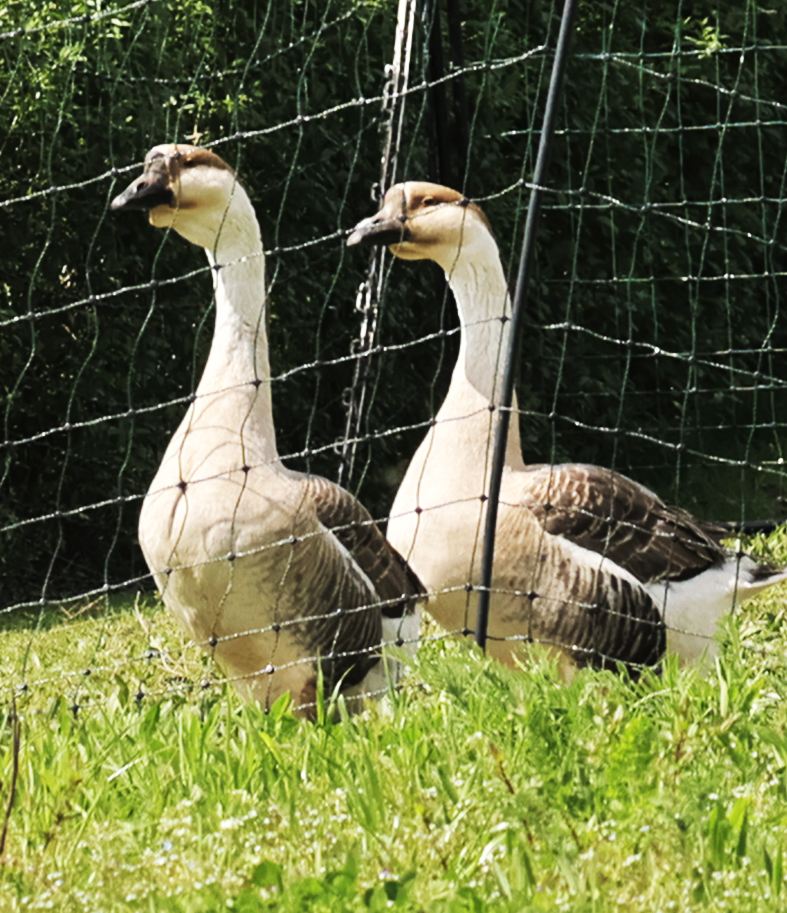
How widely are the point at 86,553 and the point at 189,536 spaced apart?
425 centimetres

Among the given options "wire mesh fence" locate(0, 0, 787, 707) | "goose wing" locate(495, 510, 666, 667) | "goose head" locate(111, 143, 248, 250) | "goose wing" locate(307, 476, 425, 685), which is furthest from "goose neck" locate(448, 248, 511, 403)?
"wire mesh fence" locate(0, 0, 787, 707)

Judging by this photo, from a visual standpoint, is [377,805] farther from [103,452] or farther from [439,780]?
[103,452]

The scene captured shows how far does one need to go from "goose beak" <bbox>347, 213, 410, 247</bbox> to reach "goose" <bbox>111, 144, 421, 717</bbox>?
0.32m

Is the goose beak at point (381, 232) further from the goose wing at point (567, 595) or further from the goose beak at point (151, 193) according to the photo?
the goose wing at point (567, 595)

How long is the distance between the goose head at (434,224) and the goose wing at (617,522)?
2.41 feet

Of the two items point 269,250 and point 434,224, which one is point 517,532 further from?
point 269,250

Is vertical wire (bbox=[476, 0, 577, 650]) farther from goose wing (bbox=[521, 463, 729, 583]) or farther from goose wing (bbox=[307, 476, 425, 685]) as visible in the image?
goose wing (bbox=[521, 463, 729, 583])

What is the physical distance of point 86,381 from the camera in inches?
288

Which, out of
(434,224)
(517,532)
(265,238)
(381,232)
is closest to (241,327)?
(381,232)

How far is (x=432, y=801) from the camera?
2.54m

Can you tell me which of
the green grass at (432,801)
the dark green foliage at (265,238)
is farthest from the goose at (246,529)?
the dark green foliage at (265,238)

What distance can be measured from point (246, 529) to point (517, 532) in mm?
886

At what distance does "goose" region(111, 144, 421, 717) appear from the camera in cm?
379

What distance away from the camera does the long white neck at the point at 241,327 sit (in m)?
3.95
